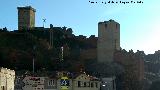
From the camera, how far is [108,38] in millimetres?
122562

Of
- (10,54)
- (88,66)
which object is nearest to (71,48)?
(88,66)

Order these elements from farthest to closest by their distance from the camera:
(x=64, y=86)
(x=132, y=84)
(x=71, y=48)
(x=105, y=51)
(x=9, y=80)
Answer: (x=71, y=48), (x=105, y=51), (x=132, y=84), (x=64, y=86), (x=9, y=80)

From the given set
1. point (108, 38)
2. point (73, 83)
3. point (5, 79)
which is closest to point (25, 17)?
point (108, 38)

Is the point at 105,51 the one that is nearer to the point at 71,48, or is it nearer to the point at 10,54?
the point at 71,48

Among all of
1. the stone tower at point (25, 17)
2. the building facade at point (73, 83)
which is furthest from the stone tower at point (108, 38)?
the stone tower at point (25, 17)

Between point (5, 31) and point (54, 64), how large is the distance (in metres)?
29.7

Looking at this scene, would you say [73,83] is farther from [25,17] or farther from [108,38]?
[25,17]

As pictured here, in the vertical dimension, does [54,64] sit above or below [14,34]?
below

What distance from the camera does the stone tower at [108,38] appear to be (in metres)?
123

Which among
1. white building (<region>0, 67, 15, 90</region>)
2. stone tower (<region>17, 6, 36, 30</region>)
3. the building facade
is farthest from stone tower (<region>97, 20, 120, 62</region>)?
white building (<region>0, 67, 15, 90</region>)

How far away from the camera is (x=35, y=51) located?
12462 centimetres

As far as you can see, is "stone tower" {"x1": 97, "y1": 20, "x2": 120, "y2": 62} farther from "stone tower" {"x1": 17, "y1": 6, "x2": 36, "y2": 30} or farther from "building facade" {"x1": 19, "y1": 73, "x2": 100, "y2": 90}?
"stone tower" {"x1": 17, "y1": 6, "x2": 36, "y2": 30}

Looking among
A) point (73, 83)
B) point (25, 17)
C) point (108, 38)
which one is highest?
point (25, 17)

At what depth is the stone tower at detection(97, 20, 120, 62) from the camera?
123 meters
